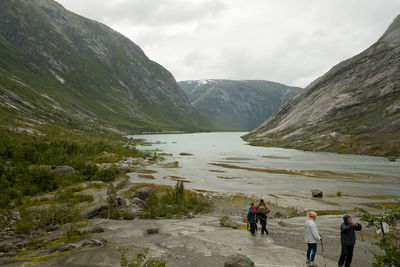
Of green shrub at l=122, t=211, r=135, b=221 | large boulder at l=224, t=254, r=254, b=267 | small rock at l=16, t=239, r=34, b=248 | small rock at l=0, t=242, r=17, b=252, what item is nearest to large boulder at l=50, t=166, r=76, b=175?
green shrub at l=122, t=211, r=135, b=221

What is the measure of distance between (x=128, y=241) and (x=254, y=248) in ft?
31.1

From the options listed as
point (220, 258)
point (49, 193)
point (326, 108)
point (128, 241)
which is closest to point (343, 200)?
point (220, 258)

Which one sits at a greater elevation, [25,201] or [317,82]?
[317,82]

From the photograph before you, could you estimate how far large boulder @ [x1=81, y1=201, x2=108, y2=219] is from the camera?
25.2 metres

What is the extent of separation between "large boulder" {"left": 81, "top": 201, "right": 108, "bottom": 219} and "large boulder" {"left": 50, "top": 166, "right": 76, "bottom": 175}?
20.3 metres

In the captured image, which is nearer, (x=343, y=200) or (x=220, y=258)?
(x=220, y=258)

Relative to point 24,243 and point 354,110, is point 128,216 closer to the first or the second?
point 24,243

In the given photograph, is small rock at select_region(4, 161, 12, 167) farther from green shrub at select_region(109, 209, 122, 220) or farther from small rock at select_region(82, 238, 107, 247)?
small rock at select_region(82, 238, 107, 247)

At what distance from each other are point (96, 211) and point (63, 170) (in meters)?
22.0

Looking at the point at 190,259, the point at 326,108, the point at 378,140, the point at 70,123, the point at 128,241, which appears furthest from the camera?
the point at 326,108

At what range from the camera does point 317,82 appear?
592ft

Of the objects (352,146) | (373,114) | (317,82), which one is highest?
(317,82)

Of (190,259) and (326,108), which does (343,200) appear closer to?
(190,259)

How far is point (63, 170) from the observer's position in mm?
43250
